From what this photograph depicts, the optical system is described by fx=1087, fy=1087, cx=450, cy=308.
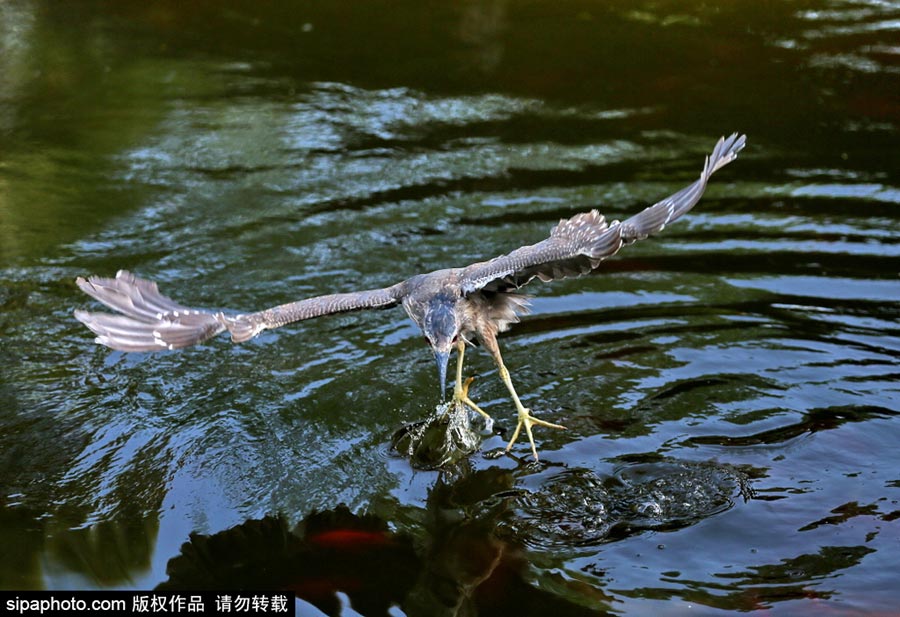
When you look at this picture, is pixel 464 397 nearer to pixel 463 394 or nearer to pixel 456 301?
pixel 463 394

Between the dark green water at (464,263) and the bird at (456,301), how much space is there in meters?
0.61

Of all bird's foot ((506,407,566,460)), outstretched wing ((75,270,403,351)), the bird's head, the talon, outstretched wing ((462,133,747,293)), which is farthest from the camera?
the talon

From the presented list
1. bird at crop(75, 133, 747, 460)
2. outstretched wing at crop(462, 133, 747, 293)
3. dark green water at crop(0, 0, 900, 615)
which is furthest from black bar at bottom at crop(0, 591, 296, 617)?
outstretched wing at crop(462, 133, 747, 293)

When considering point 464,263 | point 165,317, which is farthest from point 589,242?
point 464,263

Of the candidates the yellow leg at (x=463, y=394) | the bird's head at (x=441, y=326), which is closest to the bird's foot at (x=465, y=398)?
the yellow leg at (x=463, y=394)

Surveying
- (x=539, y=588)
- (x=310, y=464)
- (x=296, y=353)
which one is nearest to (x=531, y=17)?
(x=296, y=353)

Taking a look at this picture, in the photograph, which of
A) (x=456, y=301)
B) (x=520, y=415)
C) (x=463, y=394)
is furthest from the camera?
(x=463, y=394)

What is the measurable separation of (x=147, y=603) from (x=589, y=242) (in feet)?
8.95

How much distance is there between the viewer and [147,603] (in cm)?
505

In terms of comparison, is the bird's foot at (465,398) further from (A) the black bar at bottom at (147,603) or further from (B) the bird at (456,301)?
(A) the black bar at bottom at (147,603)

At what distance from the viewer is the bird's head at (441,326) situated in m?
5.84

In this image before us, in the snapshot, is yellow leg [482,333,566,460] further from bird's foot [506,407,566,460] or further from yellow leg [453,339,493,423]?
yellow leg [453,339,493,423]

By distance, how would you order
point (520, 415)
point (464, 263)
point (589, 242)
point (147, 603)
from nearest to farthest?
point (147, 603) < point (589, 242) < point (520, 415) < point (464, 263)

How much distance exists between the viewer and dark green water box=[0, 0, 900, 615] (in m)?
5.36
